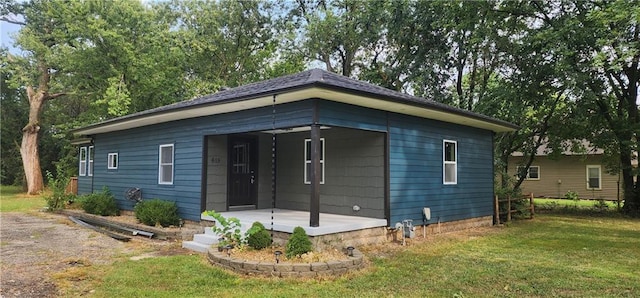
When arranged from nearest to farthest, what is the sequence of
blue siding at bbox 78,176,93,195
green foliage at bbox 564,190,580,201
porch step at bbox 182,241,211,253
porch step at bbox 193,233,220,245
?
porch step at bbox 182,241,211,253, porch step at bbox 193,233,220,245, blue siding at bbox 78,176,93,195, green foliage at bbox 564,190,580,201

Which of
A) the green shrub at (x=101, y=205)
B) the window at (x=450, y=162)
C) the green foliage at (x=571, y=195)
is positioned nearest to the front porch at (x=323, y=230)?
the window at (x=450, y=162)

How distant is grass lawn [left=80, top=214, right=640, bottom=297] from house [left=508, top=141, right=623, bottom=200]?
1508cm

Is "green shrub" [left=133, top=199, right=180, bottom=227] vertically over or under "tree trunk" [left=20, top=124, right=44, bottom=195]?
under

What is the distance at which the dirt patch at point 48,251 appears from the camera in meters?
4.98

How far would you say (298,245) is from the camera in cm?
579

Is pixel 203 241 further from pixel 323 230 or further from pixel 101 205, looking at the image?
pixel 101 205

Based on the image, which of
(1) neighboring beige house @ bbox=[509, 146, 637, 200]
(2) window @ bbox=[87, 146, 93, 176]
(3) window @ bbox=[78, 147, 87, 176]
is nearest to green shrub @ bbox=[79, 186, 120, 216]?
(2) window @ bbox=[87, 146, 93, 176]

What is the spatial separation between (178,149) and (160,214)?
1566mm

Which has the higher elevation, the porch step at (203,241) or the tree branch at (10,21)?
the tree branch at (10,21)

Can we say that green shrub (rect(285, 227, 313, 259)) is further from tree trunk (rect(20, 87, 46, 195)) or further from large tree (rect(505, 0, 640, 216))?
tree trunk (rect(20, 87, 46, 195))

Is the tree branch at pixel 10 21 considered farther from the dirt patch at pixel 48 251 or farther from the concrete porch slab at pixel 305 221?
the concrete porch slab at pixel 305 221

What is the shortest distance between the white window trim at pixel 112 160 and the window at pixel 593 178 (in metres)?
22.4

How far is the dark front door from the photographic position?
948 cm

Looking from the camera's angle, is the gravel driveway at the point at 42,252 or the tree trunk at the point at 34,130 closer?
the gravel driveway at the point at 42,252
